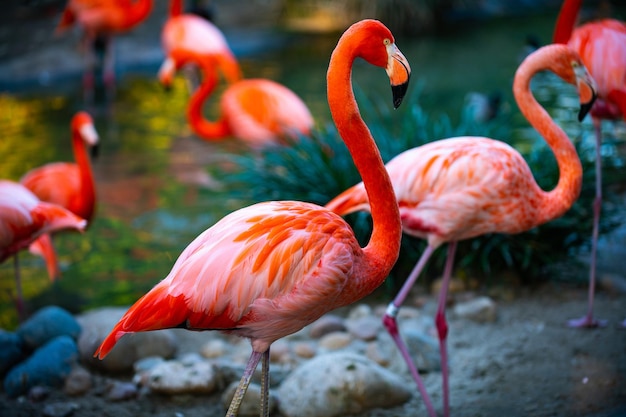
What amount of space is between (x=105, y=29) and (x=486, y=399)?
25.1ft

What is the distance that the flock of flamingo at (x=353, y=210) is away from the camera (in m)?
2.59

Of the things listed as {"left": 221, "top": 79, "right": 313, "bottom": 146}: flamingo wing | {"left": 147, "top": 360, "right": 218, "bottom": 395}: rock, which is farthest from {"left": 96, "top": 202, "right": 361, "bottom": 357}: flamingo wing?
{"left": 221, "top": 79, "right": 313, "bottom": 146}: flamingo wing

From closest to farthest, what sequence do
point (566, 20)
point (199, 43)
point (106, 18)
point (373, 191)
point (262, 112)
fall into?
point (373, 191)
point (566, 20)
point (262, 112)
point (199, 43)
point (106, 18)

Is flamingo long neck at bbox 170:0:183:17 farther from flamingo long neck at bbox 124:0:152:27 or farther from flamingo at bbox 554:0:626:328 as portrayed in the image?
flamingo at bbox 554:0:626:328

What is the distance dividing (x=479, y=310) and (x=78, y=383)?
226 cm

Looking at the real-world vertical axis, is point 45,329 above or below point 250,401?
below

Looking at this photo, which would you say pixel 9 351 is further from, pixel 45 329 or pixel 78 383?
pixel 78 383

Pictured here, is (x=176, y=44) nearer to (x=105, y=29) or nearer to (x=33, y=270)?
(x=105, y=29)

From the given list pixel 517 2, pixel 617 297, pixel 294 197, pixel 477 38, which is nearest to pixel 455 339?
pixel 617 297

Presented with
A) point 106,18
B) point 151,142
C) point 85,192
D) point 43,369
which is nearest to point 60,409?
point 43,369

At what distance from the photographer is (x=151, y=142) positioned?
8.08 m

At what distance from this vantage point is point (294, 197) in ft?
16.2

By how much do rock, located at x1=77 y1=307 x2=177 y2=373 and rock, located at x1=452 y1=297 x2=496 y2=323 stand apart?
1.69m

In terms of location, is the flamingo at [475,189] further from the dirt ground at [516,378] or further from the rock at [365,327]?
the rock at [365,327]
